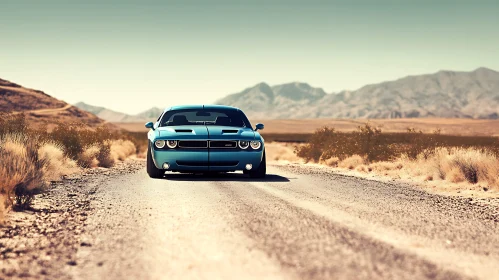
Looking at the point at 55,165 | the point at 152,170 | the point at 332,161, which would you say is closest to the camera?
the point at 152,170

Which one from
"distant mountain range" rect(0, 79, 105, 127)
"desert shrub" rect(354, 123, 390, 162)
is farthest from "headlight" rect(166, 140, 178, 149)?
"distant mountain range" rect(0, 79, 105, 127)

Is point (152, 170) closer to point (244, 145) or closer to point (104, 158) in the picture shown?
point (244, 145)

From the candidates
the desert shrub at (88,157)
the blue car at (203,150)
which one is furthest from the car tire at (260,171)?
the desert shrub at (88,157)

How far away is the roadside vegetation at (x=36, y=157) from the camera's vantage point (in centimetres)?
992

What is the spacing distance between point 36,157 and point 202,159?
432cm

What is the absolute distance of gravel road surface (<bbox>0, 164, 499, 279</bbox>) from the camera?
4.87 metres

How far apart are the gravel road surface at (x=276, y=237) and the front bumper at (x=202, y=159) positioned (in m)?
2.02

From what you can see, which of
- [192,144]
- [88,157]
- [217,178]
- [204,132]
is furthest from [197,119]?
[88,157]

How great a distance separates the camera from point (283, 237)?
6.18 m

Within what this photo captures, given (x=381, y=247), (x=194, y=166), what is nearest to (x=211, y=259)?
(x=381, y=247)

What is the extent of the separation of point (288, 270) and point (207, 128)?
8.74 metres

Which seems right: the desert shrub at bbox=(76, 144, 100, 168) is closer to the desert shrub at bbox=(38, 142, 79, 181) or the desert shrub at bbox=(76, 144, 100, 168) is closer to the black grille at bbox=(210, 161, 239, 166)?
the desert shrub at bbox=(38, 142, 79, 181)

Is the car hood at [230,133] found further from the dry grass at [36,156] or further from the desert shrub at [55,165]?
the desert shrub at [55,165]

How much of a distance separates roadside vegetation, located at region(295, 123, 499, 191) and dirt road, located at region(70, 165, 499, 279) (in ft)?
14.9
